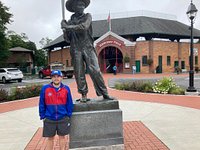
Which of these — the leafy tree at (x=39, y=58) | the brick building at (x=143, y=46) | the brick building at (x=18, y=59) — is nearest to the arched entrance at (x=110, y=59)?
the brick building at (x=143, y=46)

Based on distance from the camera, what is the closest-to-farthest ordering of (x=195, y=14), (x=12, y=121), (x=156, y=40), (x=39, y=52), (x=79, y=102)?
1. (x=79, y=102)
2. (x=12, y=121)
3. (x=195, y=14)
4. (x=156, y=40)
5. (x=39, y=52)

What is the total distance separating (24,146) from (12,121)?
280 cm

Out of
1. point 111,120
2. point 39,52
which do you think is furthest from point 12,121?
point 39,52

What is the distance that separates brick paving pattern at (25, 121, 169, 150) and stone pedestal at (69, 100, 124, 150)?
421 mm

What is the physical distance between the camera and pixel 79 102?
17.3 ft

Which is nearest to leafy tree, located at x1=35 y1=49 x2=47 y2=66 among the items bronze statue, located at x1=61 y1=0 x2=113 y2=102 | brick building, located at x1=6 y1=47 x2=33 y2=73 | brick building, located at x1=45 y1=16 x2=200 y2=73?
brick building, located at x1=6 y1=47 x2=33 y2=73

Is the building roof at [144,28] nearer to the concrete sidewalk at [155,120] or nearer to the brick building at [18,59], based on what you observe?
the brick building at [18,59]

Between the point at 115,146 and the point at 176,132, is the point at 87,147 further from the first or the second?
the point at 176,132

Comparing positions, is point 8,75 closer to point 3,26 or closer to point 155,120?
point 3,26

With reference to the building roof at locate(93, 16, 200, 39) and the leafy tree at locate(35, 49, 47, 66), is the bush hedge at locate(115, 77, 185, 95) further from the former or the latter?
the leafy tree at locate(35, 49, 47, 66)

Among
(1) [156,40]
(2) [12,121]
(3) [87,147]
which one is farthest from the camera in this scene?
(1) [156,40]

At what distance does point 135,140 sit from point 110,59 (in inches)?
1483

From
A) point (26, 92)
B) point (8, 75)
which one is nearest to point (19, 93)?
point (26, 92)

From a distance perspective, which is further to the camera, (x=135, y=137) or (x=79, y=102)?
(x=135, y=137)
